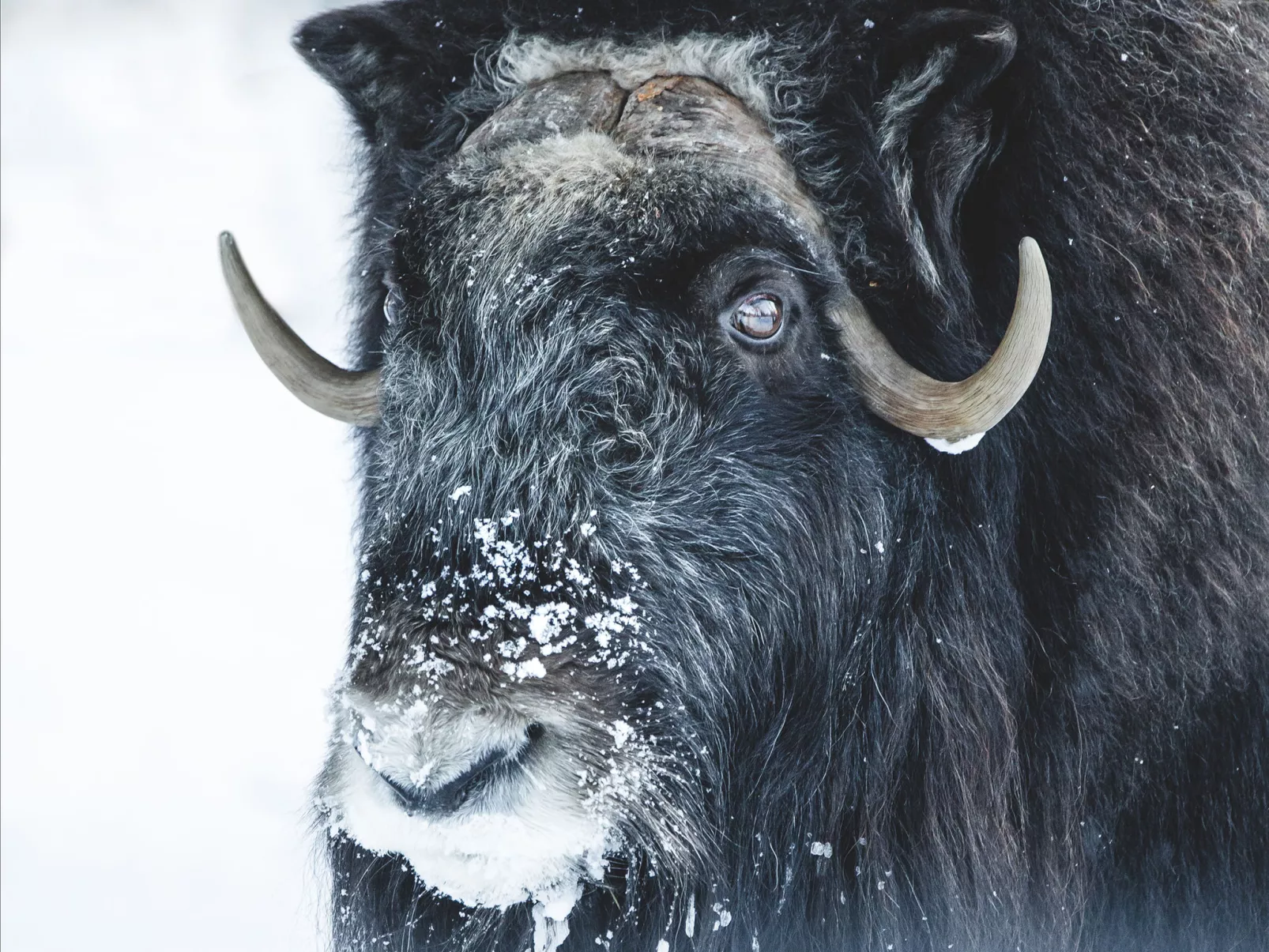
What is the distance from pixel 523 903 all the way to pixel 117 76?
14091 mm

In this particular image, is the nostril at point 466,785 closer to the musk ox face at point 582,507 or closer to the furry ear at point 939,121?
the musk ox face at point 582,507

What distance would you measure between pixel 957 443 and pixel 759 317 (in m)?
0.43

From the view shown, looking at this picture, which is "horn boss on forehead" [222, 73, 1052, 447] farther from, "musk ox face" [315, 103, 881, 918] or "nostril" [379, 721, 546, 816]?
"nostril" [379, 721, 546, 816]

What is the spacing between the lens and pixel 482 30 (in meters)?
2.80

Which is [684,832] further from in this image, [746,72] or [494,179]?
[746,72]

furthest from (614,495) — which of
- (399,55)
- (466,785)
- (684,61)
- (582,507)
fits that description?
(399,55)

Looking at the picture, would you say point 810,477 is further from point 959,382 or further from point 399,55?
point 399,55

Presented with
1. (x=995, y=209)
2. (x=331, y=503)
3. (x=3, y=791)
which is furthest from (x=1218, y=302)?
(x=331, y=503)

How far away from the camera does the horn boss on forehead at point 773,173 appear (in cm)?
227

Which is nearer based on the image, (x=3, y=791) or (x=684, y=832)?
(x=684, y=832)

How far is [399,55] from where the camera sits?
2.92 meters

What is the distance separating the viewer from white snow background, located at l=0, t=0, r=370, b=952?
14.7 ft

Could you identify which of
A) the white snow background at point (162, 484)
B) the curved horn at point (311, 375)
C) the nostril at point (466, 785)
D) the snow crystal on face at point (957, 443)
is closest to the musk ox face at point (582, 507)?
the nostril at point (466, 785)

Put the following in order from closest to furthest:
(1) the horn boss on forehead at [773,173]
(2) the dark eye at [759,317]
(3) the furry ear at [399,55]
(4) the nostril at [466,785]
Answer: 1. (4) the nostril at [466,785]
2. (1) the horn boss on forehead at [773,173]
3. (2) the dark eye at [759,317]
4. (3) the furry ear at [399,55]
